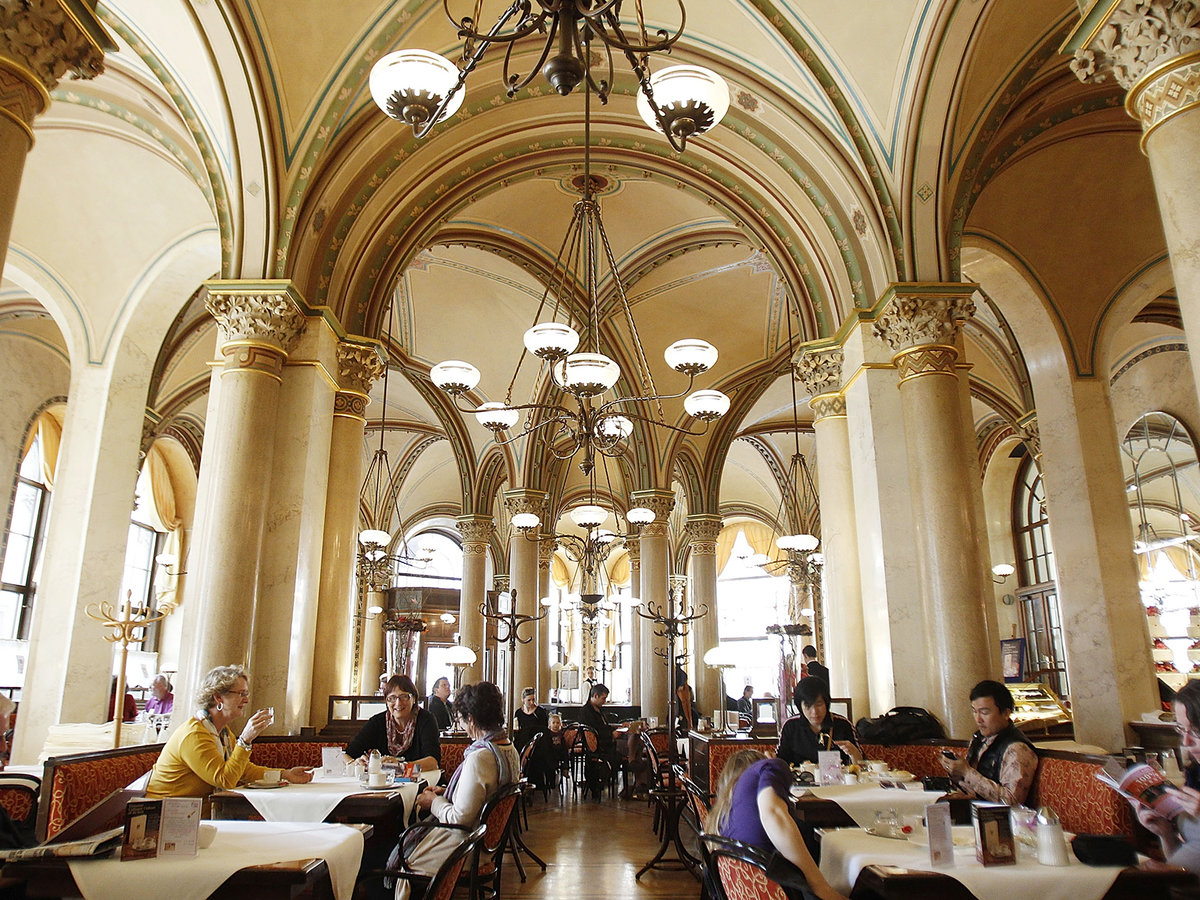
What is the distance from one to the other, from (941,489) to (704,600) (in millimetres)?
7570

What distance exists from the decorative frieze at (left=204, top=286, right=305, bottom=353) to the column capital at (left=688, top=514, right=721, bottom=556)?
8.56 meters

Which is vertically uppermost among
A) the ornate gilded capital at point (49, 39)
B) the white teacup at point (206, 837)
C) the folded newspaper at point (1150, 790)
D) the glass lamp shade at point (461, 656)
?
the ornate gilded capital at point (49, 39)

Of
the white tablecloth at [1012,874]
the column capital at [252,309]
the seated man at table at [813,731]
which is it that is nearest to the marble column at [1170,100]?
the white tablecloth at [1012,874]

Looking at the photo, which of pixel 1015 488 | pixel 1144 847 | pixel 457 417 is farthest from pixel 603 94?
pixel 1015 488

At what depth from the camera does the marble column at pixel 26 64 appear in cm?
322

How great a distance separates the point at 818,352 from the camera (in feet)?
23.9

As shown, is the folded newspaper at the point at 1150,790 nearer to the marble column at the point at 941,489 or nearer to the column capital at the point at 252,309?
the marble column at the point at 941,489

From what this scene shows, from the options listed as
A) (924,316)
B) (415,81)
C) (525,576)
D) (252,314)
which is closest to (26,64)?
(415,81)

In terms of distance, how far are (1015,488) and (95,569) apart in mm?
14211

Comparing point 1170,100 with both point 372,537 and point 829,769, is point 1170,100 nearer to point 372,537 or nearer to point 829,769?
point 829,769

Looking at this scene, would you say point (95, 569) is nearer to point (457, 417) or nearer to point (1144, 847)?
point (457, 417)

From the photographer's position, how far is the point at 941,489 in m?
5.90

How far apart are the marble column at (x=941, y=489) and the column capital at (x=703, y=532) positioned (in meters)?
7.44

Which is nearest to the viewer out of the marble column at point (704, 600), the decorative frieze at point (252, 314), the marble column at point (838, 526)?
the decorative frieze at point (252, 314)
